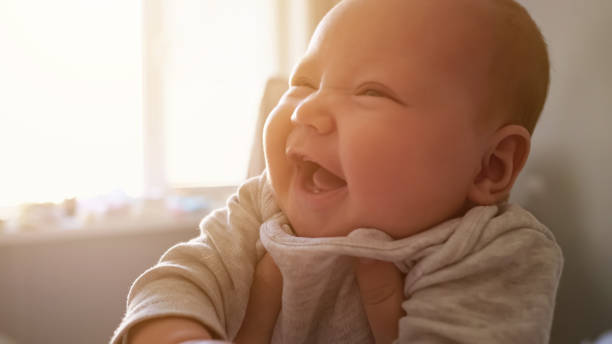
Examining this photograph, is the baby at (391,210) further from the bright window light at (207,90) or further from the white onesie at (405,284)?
the bright window light at (207,90)

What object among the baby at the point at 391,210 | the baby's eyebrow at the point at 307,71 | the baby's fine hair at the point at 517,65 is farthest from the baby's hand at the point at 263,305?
the baby's fine hair at the point at 517,65

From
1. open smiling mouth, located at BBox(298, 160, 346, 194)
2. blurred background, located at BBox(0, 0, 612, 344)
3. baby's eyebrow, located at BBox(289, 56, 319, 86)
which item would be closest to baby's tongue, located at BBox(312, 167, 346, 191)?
open smiling mouth, located at BBox(298, 160, 346, 194)

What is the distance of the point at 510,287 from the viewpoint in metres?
0.38

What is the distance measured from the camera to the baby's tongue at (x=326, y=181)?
437 millimetres

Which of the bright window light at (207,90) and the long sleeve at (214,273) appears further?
the bright window light at (207,90)

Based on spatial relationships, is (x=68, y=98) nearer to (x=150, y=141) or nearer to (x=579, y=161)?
(x=150, y=141)

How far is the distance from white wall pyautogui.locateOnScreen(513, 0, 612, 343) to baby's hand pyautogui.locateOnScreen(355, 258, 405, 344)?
1.44ft

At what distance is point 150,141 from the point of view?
1484 mm

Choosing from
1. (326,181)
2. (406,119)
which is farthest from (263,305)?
(406,119)

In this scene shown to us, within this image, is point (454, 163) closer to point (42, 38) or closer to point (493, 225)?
point (493, 225)

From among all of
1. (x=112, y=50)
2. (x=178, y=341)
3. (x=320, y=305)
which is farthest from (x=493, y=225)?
(x=112, y=50)

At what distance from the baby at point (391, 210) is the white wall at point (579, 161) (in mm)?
252

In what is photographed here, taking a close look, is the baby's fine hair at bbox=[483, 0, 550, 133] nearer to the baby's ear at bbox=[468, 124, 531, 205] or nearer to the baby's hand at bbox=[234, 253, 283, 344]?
the baby's ear at bbox=[468, 124, 531, 205]

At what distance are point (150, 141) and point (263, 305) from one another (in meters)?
1.19
